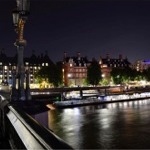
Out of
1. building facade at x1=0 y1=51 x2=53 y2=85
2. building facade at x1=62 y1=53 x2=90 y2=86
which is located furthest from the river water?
building facade at x1=0 y1=51 x2=53 y2=85

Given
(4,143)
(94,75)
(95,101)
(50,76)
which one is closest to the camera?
(4,143)

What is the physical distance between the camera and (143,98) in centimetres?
9131

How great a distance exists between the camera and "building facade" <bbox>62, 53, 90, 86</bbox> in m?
133

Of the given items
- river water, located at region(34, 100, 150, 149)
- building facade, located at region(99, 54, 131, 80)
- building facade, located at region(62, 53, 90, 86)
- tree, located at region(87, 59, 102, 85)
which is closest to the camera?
river water, located at region(34, 100, 150, 149)

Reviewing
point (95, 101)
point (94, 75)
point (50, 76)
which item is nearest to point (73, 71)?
point (94, 75)

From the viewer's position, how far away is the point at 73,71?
439ft

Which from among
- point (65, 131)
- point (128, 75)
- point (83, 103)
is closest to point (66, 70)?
point (128, 75)

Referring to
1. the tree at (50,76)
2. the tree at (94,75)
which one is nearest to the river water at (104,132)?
the tree at (50,76)

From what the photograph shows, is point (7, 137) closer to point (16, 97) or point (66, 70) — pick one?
point (16, 97)

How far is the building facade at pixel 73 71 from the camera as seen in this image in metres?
133

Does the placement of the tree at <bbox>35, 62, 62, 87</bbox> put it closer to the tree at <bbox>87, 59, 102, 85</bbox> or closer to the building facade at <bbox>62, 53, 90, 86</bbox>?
the tree at <bbox>87, 59, 102, 85</bbox>

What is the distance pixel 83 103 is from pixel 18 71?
5328 cm

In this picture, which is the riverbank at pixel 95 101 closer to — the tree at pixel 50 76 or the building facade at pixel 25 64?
the tree at pixel 50 76

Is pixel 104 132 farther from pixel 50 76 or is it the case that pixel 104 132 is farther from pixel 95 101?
pixel 50 76
